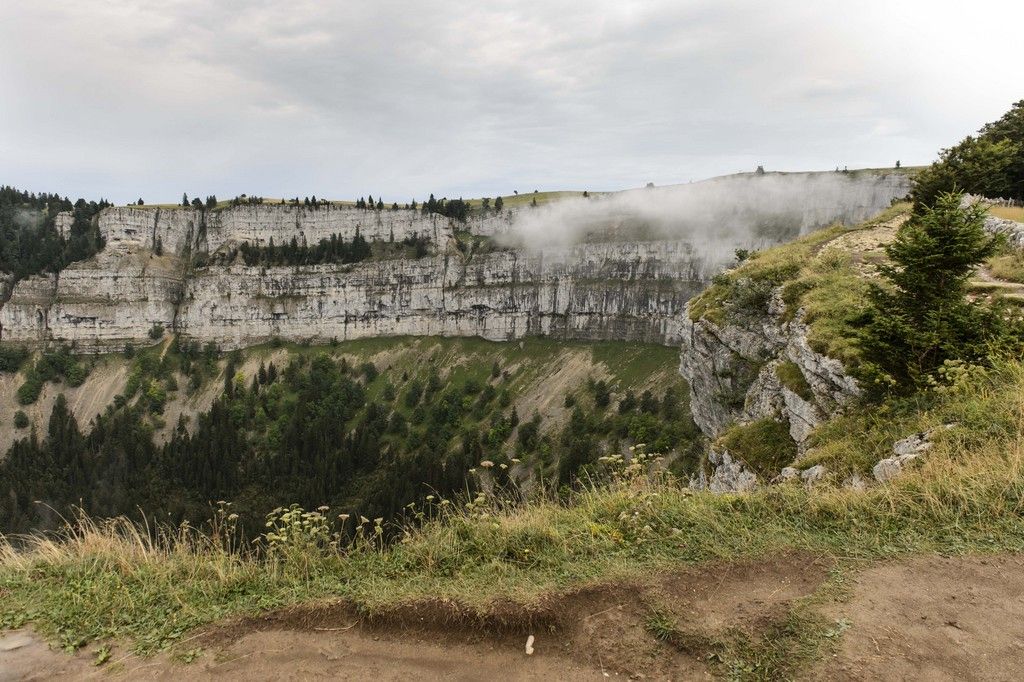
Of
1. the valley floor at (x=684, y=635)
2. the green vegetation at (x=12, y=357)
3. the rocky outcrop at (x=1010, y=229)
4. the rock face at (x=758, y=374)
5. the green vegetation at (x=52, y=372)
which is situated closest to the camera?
the valley floor at (x=684, y=635)

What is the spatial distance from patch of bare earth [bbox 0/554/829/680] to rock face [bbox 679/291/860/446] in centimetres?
873

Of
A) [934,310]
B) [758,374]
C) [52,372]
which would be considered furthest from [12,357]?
[934,310]

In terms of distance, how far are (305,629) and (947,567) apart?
7.32 meters

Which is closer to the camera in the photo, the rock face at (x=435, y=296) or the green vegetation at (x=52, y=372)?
the green vegetation at (x=52, y=372)

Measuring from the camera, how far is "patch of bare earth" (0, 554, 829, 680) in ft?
17.0

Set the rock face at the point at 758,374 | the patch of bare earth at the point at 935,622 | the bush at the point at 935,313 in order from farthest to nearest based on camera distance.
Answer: the rock face at the point at 758,374 < the bush at the point at 935,313 < the patch of bare earth at the point at 935,622

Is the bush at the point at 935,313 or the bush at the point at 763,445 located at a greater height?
the bush at the point at 935,313

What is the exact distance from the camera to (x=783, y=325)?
18.2 meters

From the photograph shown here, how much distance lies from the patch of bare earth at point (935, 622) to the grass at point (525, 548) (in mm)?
408

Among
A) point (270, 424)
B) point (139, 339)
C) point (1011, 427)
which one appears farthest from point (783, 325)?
point (139, 339)

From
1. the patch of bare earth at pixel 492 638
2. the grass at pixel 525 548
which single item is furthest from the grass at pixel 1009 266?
the patch of bare earth at pixel 492 638

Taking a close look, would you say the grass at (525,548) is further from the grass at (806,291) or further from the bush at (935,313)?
the grass at (806,291)

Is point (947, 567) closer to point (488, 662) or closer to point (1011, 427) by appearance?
point (1011, 427)

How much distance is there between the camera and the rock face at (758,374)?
13.5 meters
